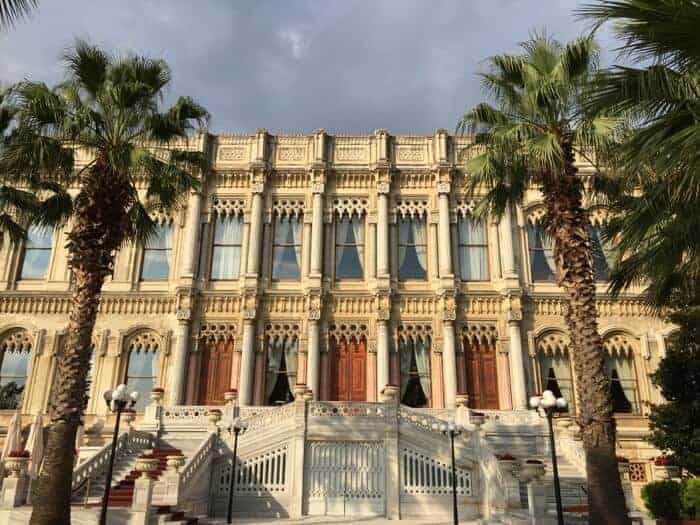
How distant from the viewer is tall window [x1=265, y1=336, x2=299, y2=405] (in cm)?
2209

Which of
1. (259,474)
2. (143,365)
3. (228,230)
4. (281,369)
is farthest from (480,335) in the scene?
(143,365)

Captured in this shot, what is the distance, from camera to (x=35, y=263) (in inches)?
946

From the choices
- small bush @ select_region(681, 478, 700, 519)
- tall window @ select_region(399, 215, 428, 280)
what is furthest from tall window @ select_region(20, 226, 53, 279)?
small bush @ select_region(681, 478, 700, 519)

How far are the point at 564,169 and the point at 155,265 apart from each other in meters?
17.2

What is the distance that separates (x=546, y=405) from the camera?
1209cm

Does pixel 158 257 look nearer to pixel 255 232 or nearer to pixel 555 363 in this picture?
pixel 255 232

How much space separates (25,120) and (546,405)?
38.7 ft

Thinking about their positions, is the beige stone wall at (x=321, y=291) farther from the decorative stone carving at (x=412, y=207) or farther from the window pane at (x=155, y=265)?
the window pane at (x=155, y=265)

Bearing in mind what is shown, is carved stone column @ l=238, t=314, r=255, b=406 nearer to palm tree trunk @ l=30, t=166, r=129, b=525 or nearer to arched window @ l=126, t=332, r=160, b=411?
arched window @ l=126, t=332, r=160, b=411

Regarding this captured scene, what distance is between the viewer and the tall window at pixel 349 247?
77.7ft

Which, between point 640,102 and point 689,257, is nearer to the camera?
point 640,102

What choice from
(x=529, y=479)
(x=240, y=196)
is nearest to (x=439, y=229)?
(x=240, y=196)

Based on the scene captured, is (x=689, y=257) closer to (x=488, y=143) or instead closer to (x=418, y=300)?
(x=488, y=143)

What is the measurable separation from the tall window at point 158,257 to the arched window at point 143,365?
7.91 ft
